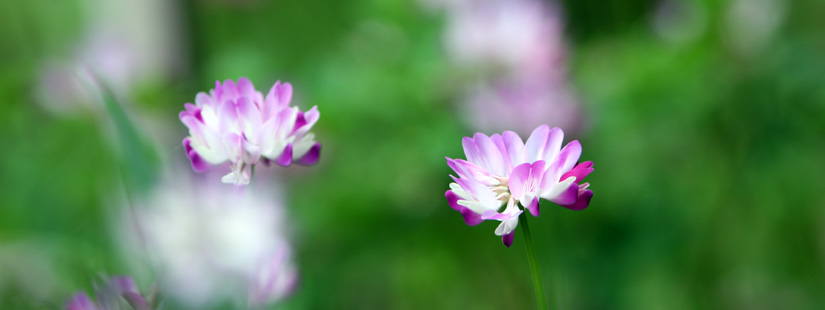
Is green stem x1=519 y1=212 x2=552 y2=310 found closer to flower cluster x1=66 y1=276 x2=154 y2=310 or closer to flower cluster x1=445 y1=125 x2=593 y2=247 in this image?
flower cluster x1=445 y1=125 x2=593 y2=247

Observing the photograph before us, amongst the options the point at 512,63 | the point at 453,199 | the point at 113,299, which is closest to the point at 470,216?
the point at 453,199

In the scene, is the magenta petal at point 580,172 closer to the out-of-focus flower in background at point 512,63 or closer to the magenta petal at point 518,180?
the magenta petal at point 518,180

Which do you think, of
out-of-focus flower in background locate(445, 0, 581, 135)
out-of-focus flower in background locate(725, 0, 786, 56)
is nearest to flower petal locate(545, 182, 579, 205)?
out-of-focus flower in background locate(445, 0, 581, 135)

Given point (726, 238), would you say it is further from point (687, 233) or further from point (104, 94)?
point (104, 94)

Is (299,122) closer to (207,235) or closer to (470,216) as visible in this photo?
(470,216)

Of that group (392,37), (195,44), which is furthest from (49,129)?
(392,37)
